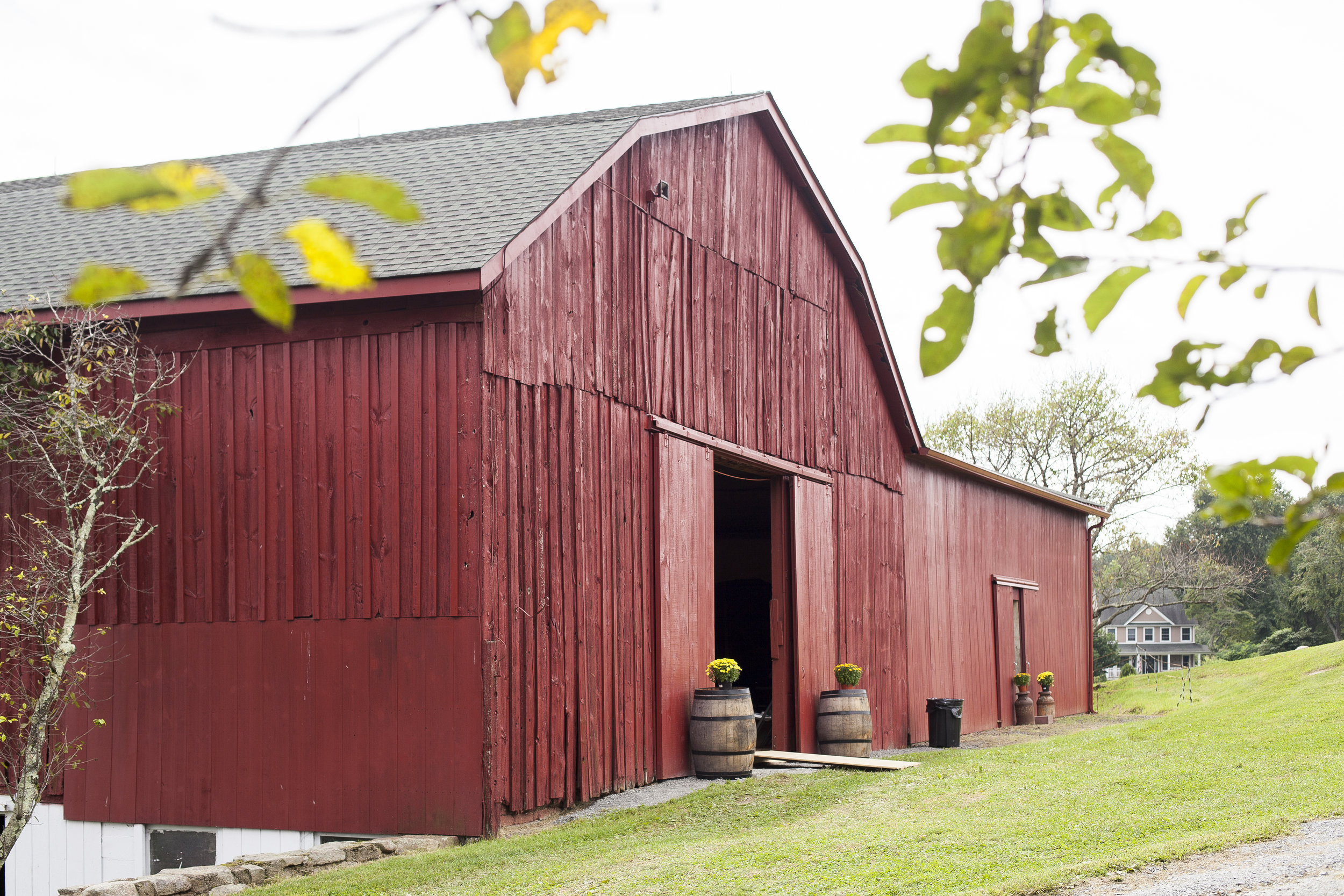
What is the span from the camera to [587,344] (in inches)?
381

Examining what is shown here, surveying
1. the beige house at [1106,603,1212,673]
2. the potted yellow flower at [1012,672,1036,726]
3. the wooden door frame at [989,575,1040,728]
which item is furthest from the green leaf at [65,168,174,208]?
the beige house at [1106,603,1212,673]

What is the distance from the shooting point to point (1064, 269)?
131cm

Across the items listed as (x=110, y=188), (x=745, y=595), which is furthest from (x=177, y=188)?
(x=745, y=595)

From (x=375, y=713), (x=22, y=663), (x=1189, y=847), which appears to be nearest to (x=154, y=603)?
(x=22, y=663)

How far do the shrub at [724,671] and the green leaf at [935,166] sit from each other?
31.1 ft

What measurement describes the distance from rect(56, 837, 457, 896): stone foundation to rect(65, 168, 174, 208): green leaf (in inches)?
247

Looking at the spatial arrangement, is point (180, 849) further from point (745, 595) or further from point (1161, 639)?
point (1161, 639)

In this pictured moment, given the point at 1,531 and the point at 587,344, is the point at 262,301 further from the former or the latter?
the point at 1,531

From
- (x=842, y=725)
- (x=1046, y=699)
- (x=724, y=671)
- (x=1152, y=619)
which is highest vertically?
(x=724, y=671)

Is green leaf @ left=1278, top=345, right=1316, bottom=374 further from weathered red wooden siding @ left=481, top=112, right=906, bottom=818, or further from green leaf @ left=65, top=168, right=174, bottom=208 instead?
weathered red wooden siding @ left=481, top=112, right=906, bottom=818

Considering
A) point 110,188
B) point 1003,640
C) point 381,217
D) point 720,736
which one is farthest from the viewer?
point 1003,640

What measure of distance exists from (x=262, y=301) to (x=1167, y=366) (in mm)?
946

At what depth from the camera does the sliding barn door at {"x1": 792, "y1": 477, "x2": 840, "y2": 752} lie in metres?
12.6

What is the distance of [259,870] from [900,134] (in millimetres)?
6824
